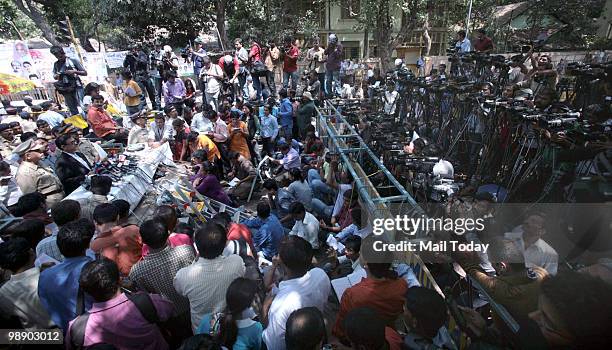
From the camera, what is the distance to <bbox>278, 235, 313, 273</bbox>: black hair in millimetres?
2529

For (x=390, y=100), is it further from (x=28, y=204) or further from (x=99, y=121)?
(x=28, y=204)

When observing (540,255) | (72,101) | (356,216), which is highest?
(72,101)

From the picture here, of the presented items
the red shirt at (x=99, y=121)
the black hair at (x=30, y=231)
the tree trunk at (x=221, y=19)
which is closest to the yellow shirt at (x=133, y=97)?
the red shirt at (x=99, y=121)

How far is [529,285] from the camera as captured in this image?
7.84 feet

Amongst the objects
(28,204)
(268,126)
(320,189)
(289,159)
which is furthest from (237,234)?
(268,126)

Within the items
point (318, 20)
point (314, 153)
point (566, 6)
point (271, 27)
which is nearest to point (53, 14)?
point (271, 27)

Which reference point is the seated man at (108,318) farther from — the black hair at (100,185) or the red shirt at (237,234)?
the black hair at (100,185)

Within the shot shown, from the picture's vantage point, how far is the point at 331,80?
36.9ft

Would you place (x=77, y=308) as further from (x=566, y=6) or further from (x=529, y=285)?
(x=566, y=6)

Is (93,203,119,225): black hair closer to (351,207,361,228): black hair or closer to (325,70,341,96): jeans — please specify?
(351,207,361,228): black hair

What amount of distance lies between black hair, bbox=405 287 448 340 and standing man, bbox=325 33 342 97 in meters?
9.48

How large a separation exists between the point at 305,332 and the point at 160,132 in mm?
6294

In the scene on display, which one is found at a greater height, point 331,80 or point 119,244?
point 331,80

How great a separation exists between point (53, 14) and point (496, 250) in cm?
2577
